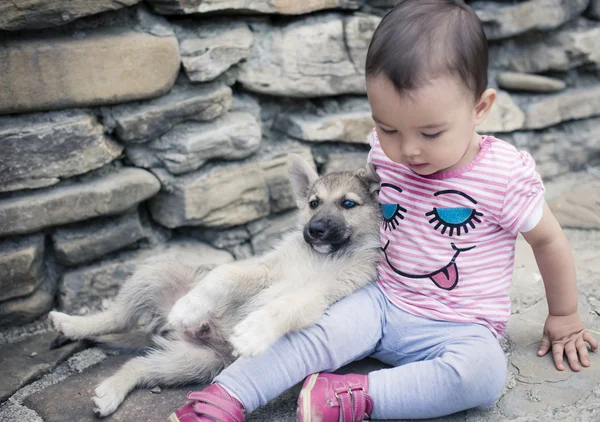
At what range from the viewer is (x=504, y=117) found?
4051 mm

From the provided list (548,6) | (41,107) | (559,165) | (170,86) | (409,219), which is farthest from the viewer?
(559,165)

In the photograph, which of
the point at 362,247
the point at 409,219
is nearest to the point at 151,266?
the point at 362,247

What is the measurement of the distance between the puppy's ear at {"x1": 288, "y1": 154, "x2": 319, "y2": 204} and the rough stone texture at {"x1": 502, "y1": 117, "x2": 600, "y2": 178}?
178 centimetres

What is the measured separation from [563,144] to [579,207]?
55 centimetres

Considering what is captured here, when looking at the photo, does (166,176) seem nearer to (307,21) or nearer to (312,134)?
(312,134)

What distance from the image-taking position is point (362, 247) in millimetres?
2926

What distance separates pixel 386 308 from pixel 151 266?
1206mm

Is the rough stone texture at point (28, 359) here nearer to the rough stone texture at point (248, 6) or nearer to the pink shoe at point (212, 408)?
the pink shoe at point (212, 408)

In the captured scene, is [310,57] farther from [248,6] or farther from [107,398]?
[107,398]

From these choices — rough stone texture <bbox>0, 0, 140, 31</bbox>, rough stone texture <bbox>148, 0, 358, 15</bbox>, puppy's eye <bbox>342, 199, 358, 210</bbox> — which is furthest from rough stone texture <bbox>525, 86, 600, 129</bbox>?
rough stone texture <bbox>0, 0, 140, 31</bbox>

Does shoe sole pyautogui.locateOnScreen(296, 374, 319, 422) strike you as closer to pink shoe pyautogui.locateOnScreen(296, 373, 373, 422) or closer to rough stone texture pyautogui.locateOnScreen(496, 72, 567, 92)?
pink shoe pyautogui.locateOnScreen(296, 373, 373, 422)

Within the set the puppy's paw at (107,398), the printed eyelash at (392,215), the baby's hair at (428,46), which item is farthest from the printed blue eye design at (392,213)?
the puppy's paw at (107,398)

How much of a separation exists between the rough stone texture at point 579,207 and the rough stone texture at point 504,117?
0.56 meters

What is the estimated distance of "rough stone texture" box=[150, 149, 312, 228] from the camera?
3359 millimetres
